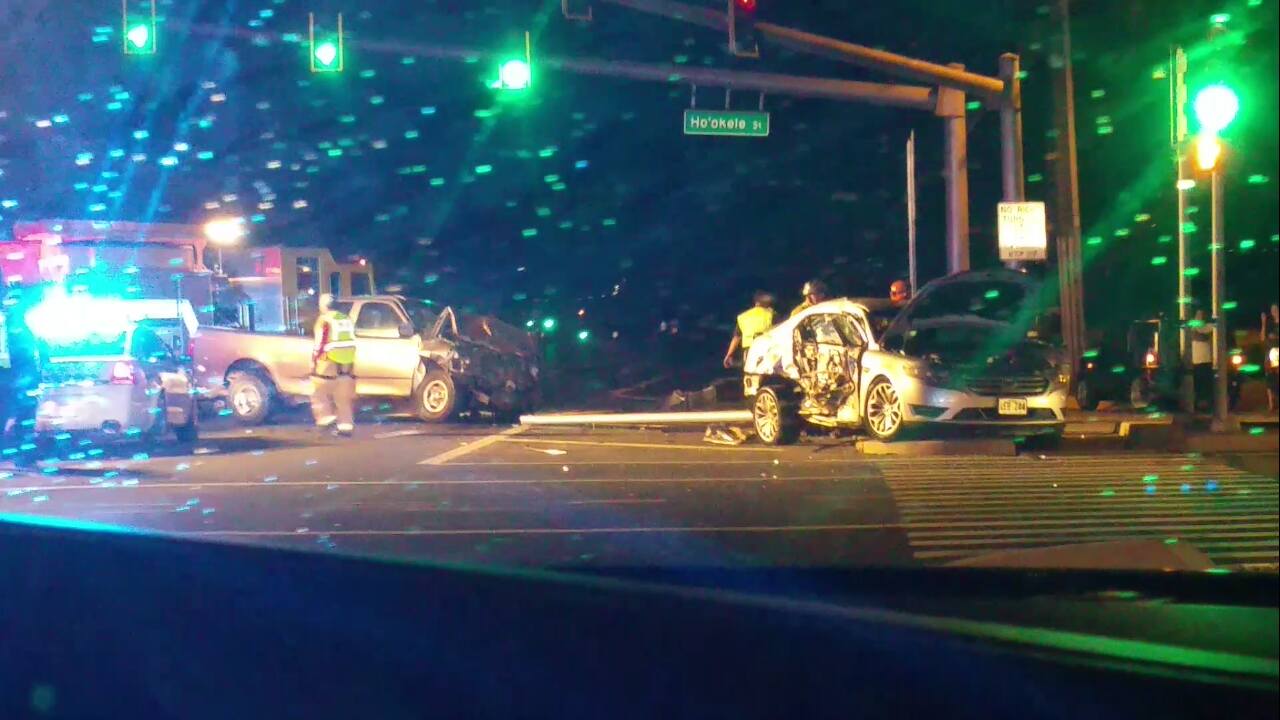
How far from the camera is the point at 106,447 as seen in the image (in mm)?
16203

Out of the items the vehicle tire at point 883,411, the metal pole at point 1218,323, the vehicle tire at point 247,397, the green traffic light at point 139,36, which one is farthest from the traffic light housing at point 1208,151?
the vehicle tire at point 247,397

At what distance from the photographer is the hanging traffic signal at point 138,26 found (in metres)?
17.2

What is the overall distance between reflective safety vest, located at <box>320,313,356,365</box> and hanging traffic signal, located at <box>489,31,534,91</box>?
3994 mm

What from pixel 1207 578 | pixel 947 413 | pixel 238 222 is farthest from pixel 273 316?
pixel 1207 578

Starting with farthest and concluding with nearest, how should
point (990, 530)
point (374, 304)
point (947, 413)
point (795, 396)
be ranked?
point (374, 304) < point (795, 396) < point (947, 413) < point (990, 530)

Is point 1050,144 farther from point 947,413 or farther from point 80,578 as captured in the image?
point 80,578

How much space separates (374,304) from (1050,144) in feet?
35.2

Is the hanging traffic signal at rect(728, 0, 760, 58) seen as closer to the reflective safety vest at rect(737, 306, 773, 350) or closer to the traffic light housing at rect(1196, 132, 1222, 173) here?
the reflective safety vest at rect(737, 306, 773, 350)

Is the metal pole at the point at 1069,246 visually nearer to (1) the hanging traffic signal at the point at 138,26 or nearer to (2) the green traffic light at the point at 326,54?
(2) the green traffic light at the point at 326,54

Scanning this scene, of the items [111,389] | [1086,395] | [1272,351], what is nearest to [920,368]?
[1086,395]

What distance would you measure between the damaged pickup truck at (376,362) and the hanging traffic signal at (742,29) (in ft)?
22.9

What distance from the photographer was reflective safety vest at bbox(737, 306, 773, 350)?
1920 centimetres

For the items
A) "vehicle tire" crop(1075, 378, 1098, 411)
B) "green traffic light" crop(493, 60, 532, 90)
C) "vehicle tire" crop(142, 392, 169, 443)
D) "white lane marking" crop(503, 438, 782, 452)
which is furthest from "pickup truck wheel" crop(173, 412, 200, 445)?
"vehicle tire" crop(1075, 378, 1098, 411)

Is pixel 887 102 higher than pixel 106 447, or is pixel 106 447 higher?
pixel 887 102
